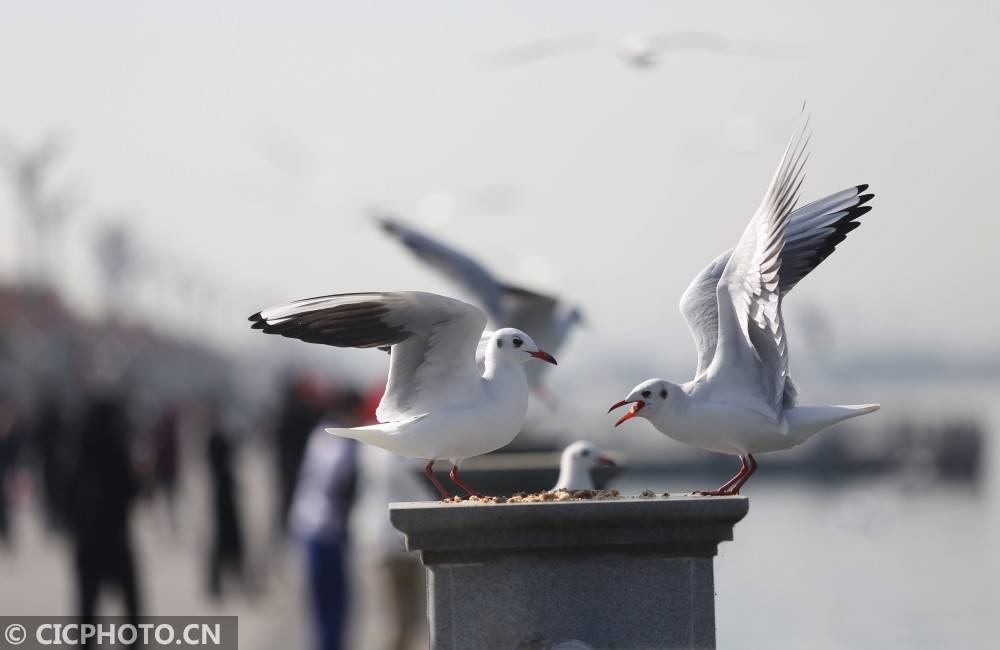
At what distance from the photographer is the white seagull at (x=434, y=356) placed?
5.62m

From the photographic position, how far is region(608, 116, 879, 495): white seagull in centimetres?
557

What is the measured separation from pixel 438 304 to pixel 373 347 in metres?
0.32

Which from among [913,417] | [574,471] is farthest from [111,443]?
[913,417]

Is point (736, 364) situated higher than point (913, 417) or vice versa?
point (913, 417)

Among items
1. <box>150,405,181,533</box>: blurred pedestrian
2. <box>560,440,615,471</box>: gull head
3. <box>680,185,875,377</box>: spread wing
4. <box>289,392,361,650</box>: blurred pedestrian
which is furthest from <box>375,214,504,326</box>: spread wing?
<box>150,405,181,533</box>: blurred pedestrian

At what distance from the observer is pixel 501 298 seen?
1320 cm

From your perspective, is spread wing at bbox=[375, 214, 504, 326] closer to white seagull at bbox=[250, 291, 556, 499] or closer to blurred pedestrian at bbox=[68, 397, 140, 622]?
blurred pedestrian at bbox=[68, 397, 140, 622]

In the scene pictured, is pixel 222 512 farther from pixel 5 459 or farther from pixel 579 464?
pixel 579 464

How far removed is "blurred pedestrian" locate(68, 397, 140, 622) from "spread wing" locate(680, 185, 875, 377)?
17.5ft

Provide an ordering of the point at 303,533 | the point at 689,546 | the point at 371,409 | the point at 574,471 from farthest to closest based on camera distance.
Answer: the point at 371,409 < the point at 303,533 < the point at 574,471 < the point at 689,546

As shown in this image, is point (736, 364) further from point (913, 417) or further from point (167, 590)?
point (913, 417)

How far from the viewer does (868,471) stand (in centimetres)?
7125

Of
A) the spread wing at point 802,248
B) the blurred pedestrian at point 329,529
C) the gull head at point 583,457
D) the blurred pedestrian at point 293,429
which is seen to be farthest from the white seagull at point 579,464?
the blurred pedestrian at point 293,429

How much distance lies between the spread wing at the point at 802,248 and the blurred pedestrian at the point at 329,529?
13.1 feet
